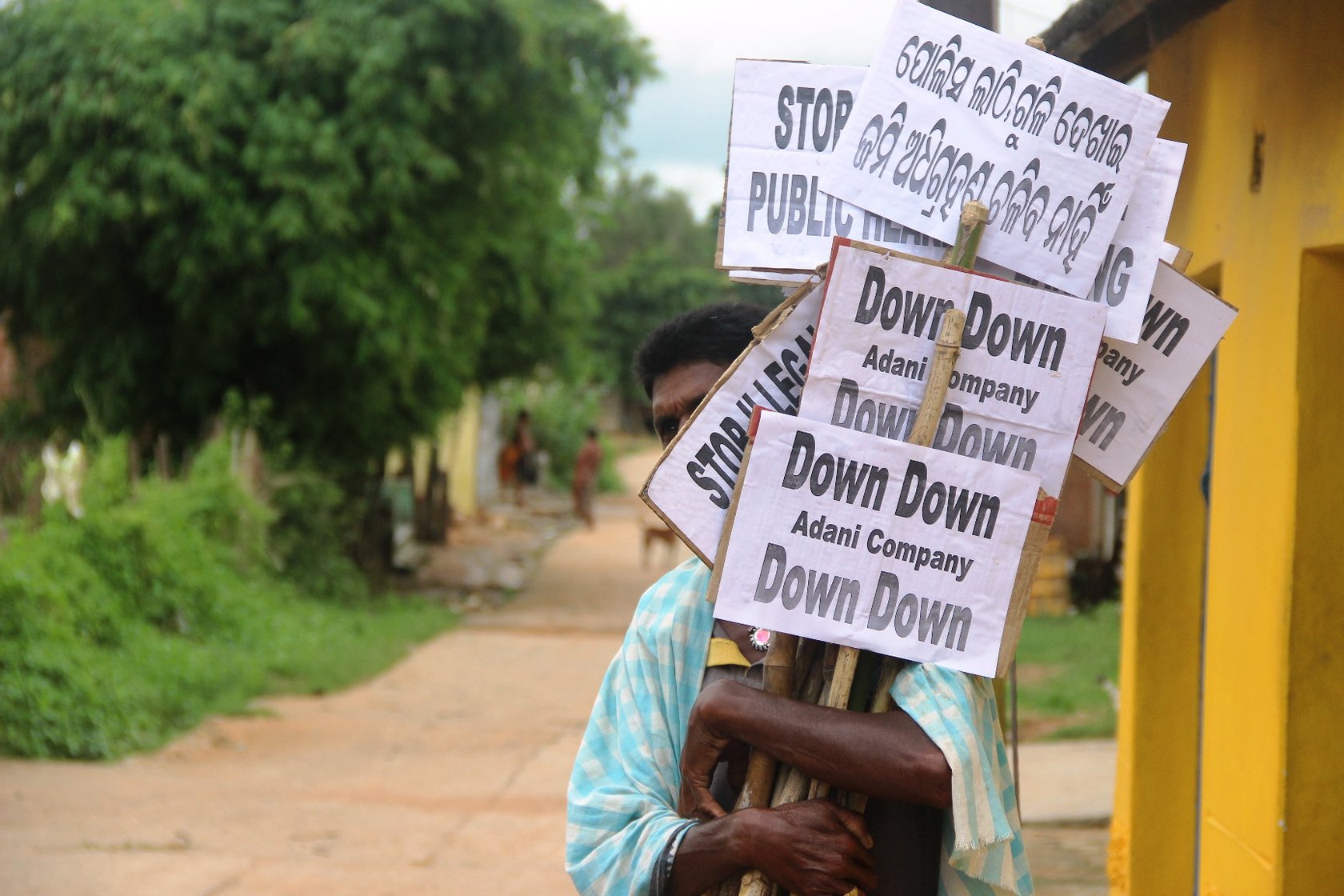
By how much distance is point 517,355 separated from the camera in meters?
15.4

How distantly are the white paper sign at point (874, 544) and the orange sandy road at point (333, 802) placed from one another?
4.12 meters

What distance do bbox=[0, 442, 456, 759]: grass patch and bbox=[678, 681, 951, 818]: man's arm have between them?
6.66 m

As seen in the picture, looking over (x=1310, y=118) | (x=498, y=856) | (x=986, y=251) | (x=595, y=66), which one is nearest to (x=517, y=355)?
(x=595, y=66)

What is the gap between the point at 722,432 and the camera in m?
2.00

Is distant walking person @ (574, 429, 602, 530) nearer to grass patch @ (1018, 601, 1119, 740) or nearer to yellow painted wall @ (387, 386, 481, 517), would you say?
yellow painted wall @ (387, 386, 481, 517)

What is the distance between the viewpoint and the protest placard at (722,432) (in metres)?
1.98

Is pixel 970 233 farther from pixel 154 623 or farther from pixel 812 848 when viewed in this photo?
pixel 154 623

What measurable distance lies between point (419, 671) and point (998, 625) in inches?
378

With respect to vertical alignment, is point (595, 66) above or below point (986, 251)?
above

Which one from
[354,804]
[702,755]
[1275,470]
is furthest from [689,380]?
[354,804]

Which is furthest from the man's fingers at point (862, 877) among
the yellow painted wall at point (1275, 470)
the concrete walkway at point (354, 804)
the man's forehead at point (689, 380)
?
the concrete walkway at point (354, 804)

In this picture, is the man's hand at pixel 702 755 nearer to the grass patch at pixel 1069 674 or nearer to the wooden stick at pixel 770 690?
the wooden stick at pixel 770 690

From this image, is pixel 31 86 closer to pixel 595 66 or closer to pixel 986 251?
pixel 595 66

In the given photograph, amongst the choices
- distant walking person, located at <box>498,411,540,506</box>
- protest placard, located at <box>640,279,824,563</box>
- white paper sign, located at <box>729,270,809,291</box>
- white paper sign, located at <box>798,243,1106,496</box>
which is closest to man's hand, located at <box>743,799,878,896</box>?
protest placard, located at <box>640,279,824,563</box>
